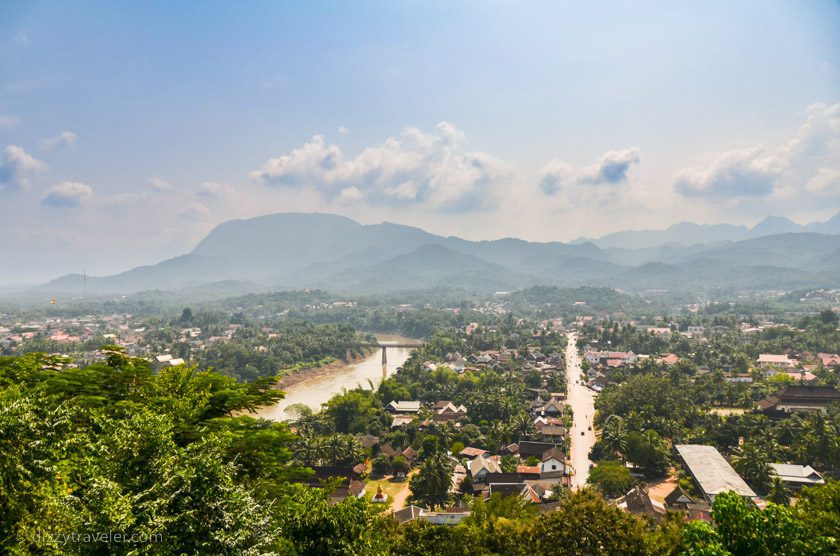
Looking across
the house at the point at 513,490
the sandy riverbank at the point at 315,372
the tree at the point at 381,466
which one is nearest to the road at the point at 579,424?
the house at the point at 513,490

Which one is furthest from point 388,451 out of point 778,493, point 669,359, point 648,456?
point 669,359

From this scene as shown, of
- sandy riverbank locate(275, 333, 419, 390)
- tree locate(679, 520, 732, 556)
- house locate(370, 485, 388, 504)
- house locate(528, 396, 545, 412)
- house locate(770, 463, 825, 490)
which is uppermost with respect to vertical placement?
tree locate(679, 520, 732, 556)

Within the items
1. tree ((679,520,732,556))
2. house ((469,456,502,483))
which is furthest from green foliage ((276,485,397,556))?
house ((469,456,502,483))

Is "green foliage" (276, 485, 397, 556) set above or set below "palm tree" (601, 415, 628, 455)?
above

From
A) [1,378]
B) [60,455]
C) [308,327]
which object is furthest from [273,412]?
[308,327]

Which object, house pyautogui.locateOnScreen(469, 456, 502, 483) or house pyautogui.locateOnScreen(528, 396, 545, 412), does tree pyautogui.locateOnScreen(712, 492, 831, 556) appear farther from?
house pyautogui.locateOnScreen(528, 396, 545, 412)

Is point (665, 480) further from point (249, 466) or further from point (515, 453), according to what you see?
point (249, 466)
